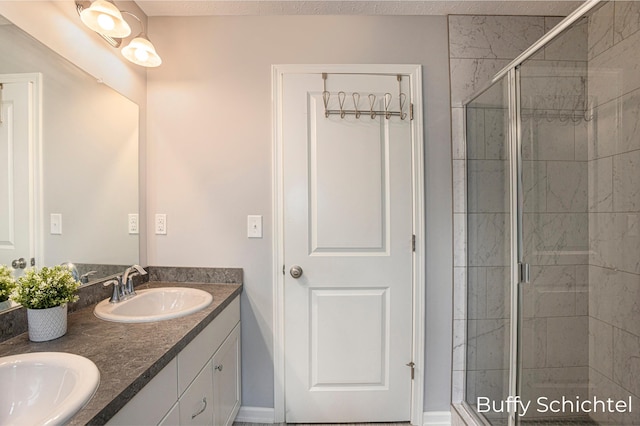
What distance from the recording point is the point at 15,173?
928 millimetres

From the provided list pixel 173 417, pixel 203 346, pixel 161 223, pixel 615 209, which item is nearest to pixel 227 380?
pixel 203 346

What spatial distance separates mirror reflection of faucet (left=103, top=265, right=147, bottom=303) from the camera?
1243mm

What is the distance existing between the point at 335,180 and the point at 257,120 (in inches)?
22.9

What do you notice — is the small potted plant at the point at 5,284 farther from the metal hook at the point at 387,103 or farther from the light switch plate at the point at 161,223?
the metal hook at the point at 387,103

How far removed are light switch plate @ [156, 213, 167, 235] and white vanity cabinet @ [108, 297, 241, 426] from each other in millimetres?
605

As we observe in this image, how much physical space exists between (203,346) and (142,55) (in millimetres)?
1405

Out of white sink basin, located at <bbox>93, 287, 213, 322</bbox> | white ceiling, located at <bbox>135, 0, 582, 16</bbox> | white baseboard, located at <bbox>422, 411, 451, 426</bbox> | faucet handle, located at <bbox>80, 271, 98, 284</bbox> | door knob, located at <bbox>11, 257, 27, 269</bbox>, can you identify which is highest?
white ceiling, located at <bbox>135, 0, 582, 16</bbox>

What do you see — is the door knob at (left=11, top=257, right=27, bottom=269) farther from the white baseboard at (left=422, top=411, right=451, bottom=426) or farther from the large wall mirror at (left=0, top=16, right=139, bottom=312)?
the white baseboard at (left=422, top=411, right=451, bottom=426)

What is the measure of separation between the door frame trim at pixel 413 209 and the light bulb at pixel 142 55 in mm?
632

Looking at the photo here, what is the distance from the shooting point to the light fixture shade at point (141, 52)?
1320 millimetres

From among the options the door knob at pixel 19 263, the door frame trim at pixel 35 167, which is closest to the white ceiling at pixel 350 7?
the door frame trim at pixel 35 167

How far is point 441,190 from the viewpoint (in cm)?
163

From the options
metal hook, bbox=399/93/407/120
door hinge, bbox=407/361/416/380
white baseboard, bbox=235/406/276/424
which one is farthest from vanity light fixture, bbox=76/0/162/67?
door hinge, bbox=407/361/416/380

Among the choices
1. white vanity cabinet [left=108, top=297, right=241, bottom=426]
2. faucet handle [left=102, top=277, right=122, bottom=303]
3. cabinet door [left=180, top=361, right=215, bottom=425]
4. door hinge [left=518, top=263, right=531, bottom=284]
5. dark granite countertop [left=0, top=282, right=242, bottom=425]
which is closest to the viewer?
dark granite countertop [left=0, top=282, right=242, bottom=425]
